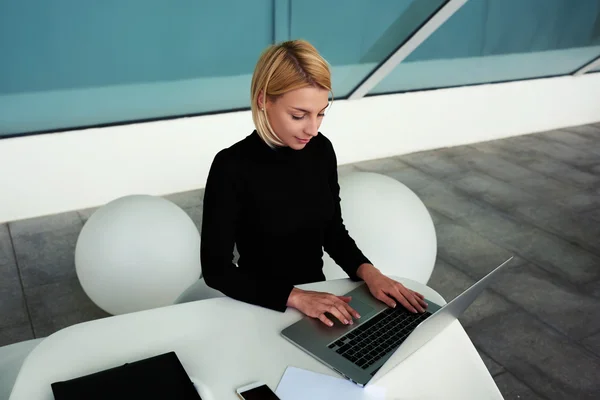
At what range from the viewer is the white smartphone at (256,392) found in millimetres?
1293

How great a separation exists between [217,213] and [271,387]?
52cm

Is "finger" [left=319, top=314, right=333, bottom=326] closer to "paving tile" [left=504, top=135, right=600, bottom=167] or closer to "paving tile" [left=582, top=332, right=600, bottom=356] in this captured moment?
"paving tile" [left=582, top=332, right=600, bottom=356]

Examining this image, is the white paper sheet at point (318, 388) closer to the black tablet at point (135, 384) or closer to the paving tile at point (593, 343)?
the black tablet at point (135, 384)

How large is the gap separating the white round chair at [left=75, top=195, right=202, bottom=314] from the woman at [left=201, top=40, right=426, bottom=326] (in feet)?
2.51

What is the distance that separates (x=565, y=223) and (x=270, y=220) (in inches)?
118

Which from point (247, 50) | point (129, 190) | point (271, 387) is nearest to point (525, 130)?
point (247, 50)

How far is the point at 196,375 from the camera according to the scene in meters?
1.36

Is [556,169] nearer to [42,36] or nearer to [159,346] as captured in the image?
[42,36]

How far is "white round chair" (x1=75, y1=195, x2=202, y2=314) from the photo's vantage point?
2520mm

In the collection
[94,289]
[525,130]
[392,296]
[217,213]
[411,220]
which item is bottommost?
[525,130]

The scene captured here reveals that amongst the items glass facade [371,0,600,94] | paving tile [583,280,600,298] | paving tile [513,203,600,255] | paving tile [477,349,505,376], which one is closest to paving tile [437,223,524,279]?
paving tile [583,280,600,298]

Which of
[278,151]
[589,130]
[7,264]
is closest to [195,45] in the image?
[7,264]

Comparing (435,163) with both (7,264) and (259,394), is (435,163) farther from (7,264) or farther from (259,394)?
(259,394)

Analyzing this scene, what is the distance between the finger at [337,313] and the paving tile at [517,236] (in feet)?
7.72
